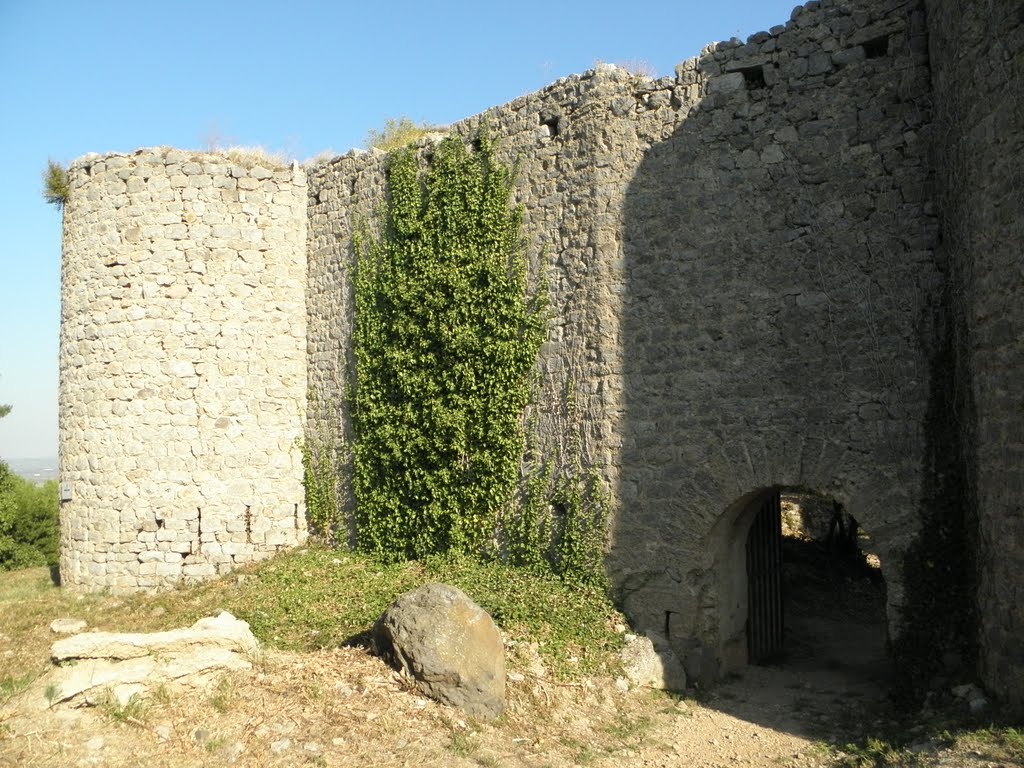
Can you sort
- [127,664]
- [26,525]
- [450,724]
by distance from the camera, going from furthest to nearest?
[26,525] → [450,724] → [127,664]

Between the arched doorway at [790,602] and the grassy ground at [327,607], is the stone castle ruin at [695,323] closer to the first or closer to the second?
the arched doorway at [790,602]

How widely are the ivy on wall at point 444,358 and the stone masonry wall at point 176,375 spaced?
5.41 ft

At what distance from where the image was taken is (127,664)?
22.1 feet

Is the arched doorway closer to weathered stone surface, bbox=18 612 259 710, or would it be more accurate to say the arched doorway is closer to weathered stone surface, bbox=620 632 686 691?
weathered stone surface, bbox=620 632 686 691

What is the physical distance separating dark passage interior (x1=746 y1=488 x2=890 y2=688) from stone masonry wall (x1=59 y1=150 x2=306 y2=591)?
6.35 meters

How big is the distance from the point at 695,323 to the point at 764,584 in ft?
10.5

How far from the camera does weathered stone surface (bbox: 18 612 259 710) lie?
21.1 feet

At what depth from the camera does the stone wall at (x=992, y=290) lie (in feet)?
20.4

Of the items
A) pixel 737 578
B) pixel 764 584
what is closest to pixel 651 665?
pixel 737 578

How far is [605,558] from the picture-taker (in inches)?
375

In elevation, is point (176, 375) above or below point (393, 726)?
above

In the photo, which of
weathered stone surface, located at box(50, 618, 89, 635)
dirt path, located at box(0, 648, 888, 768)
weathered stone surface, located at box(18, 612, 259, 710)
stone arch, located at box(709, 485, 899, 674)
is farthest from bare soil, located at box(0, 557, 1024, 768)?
weathered stone surface, located at box(50, 618, 89, 635)

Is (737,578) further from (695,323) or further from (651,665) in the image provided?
(695,323)

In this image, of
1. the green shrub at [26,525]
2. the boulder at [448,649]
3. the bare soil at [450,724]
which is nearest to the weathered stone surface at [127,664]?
the bare soil at [450,724]
